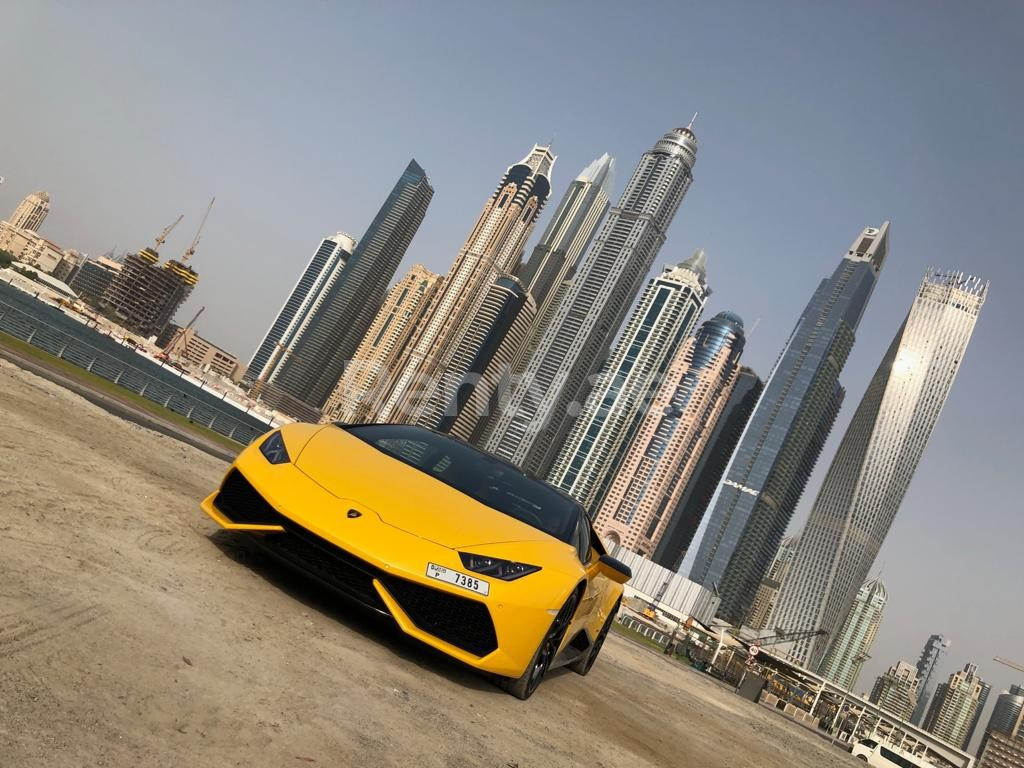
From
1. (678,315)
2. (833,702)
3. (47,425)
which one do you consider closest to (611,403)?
(678,315)

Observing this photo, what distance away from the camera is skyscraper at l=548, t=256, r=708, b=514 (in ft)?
570

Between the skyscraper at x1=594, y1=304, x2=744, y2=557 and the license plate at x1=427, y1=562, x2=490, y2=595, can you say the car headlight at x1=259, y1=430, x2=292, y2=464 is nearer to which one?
the license plate at x1=427, y1=562, x2=490, y2=595

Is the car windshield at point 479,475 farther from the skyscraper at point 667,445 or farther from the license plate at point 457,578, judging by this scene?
the skyscraper at point 667,445

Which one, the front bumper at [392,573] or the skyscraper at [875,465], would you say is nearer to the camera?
the front bumper at [392,573]

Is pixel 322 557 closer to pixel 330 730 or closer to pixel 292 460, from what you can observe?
pixel 292 460

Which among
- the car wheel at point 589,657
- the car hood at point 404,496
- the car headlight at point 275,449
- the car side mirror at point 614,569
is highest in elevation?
the car side mirror at point 614,569

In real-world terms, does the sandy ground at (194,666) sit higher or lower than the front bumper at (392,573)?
lower

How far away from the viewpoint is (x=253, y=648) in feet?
10.0

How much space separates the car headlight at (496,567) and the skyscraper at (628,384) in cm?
16502

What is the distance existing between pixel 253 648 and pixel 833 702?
34910 millimetres

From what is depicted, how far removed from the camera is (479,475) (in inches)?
207

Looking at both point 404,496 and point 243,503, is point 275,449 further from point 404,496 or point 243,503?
point 404,496

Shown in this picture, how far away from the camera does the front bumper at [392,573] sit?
12.1 ft

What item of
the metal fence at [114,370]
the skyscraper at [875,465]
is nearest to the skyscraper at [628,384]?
the skyscraper at [875,465]
